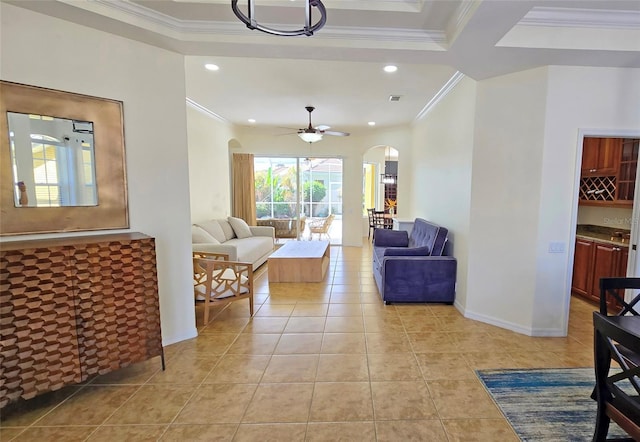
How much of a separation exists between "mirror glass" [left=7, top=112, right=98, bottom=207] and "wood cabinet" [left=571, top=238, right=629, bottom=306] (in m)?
5.41

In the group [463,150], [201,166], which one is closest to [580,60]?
[463,150]

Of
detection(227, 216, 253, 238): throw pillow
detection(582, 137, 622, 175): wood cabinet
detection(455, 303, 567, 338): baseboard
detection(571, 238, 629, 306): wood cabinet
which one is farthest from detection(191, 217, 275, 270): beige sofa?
detection(582, 137, 622, 175): wood cabinet

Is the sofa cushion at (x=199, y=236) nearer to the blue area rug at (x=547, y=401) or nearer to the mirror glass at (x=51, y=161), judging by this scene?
the mirror glass at (x=51, y=161)

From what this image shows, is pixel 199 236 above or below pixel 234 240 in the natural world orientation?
above

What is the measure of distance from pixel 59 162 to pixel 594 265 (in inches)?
232

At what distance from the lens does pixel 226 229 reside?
6.20 metres

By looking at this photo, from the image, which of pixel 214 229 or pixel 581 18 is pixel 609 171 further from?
pixel 214 229

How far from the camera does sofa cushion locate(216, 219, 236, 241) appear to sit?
6098 millimetres

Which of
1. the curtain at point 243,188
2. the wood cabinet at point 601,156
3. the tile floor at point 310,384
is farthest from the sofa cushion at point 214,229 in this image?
the wood cabinet at point 601,156

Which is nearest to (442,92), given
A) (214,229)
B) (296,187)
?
(296,187)

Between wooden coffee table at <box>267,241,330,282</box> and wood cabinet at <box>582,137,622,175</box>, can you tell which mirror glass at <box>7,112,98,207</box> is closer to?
wooden coffee table at <box>267,241,330,282</box>

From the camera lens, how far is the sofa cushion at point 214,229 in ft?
18.0

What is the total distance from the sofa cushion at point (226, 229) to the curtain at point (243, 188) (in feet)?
4.14

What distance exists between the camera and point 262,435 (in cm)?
192
